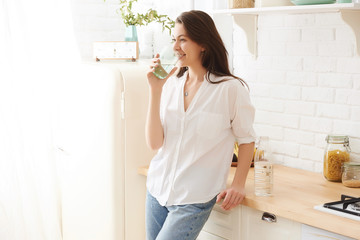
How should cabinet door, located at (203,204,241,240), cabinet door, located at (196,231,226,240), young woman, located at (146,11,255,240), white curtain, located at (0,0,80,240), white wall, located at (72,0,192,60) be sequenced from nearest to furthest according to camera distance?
1. young woman, located at (146,11,255,240)
2. cabinet door, located at (203,204,241,240)
3. cabinet door, located at (196,231,226,240)
4. white curtain, located at (0,0,80,240)
5. white wall, located at (72,0,192,60)

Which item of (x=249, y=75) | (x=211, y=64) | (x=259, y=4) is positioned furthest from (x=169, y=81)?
(x=249, y=75)

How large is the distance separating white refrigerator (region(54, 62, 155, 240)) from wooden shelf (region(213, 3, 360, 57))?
61 cm

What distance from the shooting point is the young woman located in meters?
2.46

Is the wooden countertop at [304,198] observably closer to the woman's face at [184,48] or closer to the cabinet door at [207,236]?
the cabinet door at [207,236]

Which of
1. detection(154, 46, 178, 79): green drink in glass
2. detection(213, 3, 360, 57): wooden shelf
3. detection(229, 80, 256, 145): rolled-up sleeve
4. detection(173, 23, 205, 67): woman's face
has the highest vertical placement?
detection(213, 3, 360, 57): wooden shelf

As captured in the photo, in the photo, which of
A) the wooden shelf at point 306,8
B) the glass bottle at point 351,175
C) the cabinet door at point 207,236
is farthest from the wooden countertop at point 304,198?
Result: the wooden shelf at point 306,8

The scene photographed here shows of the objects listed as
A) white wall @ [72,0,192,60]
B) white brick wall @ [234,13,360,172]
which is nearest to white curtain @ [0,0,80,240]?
white wall @ [72,0,192,60]

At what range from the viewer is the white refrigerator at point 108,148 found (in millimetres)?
3129

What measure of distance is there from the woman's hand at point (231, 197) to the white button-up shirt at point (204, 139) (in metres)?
0.03

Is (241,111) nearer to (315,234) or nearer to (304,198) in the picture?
(304,198)

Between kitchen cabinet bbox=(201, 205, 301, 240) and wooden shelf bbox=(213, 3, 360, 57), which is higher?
wooden shelf bbox=(213, 3, 360, 57)

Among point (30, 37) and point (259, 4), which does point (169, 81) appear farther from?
point (30, 37)

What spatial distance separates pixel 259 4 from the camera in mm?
2811

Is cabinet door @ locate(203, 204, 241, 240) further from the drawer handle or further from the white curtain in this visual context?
the white curtain
